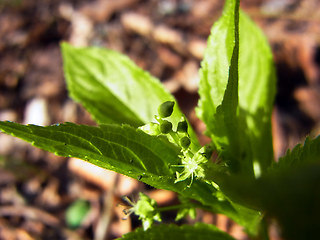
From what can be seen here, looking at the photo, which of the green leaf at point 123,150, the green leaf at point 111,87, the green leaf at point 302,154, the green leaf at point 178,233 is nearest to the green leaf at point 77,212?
the green leaf at point 111,87

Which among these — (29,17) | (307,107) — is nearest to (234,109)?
Answer: (307,107)

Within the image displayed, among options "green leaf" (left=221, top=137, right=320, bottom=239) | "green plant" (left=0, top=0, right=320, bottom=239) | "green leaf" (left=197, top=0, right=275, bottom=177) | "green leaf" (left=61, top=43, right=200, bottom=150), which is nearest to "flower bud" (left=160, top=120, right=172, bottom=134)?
"green plant" (left=0, top=0, right=320, bottom=239)

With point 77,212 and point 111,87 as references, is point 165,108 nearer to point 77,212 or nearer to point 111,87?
point 111,87

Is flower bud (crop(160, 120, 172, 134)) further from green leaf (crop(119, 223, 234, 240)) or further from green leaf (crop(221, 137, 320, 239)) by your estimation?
green leaf (crop(221, 137, 320, 239))

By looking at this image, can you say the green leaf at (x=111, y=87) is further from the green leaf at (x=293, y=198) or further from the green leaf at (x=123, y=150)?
the green leaf at (x=293, y=198)

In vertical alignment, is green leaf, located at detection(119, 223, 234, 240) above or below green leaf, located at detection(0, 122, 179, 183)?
below

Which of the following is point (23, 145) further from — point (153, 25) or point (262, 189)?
point (262, 189)

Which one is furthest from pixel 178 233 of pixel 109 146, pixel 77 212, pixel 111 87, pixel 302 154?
pixel 77 212
